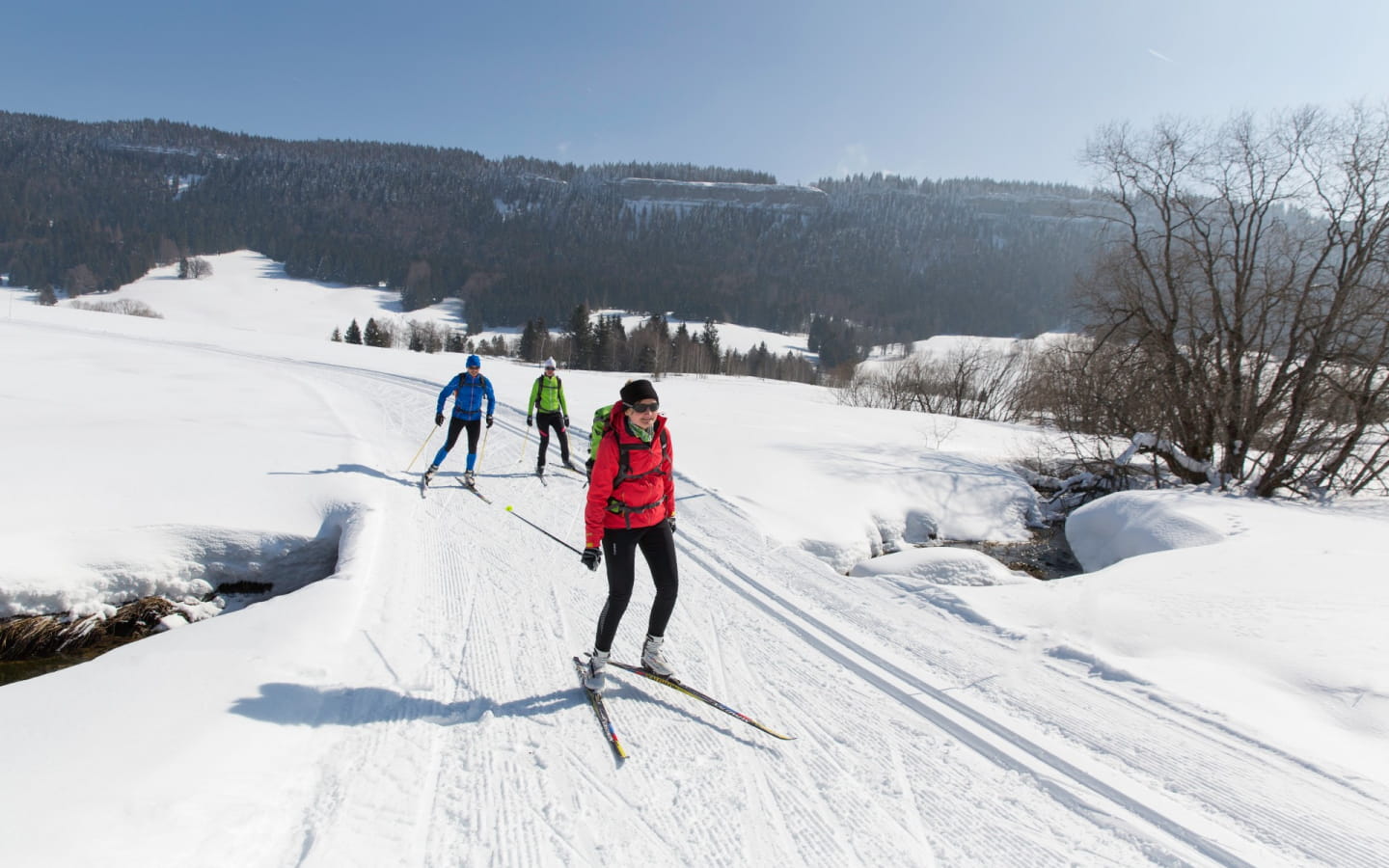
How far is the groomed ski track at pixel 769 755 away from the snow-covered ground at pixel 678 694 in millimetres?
19

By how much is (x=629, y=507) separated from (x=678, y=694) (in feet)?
4.68

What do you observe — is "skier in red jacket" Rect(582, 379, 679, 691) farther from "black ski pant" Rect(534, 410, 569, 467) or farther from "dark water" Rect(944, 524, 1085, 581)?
"dark water" Rect(944, 524, 1085, 581)

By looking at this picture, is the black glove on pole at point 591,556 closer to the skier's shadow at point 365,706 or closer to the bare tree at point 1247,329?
the skier's shadow at point 365,706

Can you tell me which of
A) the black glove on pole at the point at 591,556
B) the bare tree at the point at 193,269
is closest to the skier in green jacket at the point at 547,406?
the black glove on pole at the point at 591,556

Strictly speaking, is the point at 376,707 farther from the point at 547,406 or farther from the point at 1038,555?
the point at 1038,555

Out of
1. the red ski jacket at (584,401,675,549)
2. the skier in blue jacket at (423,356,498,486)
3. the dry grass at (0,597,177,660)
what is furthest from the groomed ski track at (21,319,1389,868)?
A: the skier in blue jacket at (423,356,498,486)

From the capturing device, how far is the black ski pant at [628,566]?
3982mm

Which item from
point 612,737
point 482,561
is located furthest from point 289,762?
point 482,561

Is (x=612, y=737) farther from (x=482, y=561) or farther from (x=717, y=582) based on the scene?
(x=482, y=561)

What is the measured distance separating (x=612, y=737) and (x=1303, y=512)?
429 inches

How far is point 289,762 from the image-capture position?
3129mm

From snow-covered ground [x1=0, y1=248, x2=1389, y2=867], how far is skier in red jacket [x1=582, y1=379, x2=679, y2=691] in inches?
26.0

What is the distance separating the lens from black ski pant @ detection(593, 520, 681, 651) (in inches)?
157

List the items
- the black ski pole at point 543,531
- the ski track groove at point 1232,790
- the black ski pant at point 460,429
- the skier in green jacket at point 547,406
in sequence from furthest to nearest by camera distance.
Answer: the skier in green jacket at point 547,406 < the black ski pant at point 460,429 < the black ski pole at point 543,531 < the ski track groove at point 1232,790
